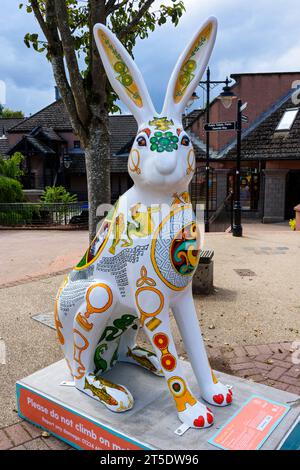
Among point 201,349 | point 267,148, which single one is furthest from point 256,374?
point 267,148

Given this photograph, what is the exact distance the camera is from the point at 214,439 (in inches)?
99.8

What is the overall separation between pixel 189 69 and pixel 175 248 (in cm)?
119

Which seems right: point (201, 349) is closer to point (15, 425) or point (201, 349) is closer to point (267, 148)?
point (15, 425)

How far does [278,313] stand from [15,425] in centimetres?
385

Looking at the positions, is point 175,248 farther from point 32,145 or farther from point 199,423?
point 32,145

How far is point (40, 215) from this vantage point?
17.8 meters

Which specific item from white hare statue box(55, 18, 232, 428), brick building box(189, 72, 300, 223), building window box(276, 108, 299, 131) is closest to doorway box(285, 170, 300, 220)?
brick building box(189, 72, 300, 223)

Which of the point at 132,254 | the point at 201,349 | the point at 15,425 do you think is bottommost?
the point at 15,425

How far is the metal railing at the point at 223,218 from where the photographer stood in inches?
615

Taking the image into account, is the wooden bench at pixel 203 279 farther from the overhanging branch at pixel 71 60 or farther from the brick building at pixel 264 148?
the brick building at pixel 264 148

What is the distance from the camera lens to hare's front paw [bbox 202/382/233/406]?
114 inches

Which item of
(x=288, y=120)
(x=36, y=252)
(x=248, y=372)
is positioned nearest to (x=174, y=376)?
(x=248, y=372)

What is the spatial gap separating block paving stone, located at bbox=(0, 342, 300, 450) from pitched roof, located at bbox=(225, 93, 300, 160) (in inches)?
497

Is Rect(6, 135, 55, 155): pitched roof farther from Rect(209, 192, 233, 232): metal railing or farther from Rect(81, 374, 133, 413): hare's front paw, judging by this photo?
Rect(81, 374, 133, 413): hare's front paw
